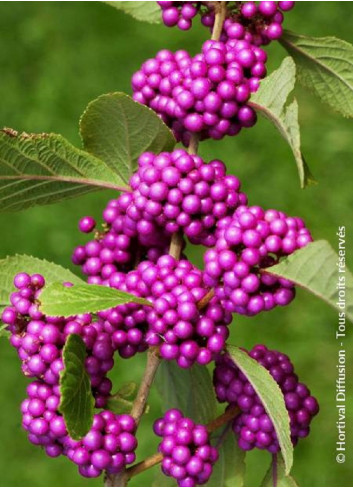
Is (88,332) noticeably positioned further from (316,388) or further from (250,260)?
(316,388)

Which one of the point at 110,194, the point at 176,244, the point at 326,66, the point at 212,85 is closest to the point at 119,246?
the point at 176,244

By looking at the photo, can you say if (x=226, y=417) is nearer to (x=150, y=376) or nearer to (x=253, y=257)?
(x=150, y=376)

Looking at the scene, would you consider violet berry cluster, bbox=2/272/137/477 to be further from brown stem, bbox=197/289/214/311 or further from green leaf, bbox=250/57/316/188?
green leaf, bbox=250/57/316/188

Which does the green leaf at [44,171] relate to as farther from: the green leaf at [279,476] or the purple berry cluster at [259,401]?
the green leaf at [279,476]

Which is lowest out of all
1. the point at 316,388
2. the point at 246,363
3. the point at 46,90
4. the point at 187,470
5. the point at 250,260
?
the point at 316,388

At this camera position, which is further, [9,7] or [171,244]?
[9,7]

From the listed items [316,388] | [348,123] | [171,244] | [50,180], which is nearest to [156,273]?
[171,244]

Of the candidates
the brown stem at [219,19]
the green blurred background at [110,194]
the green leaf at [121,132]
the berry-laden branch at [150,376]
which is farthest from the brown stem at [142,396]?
the green blurred background at [110,194]
